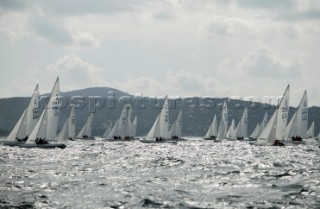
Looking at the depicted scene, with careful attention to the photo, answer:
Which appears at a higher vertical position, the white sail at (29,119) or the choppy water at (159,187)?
the white sail at (29,119)

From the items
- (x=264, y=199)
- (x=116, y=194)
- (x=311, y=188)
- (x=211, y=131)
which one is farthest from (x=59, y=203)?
(x=211, y=131)

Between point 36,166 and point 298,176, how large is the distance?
1712 cm

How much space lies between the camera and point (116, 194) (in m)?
21.9

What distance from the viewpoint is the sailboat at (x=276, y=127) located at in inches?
2552

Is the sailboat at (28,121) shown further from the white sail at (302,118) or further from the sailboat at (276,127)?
the white sail at (302,118)

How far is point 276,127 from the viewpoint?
65.9 m

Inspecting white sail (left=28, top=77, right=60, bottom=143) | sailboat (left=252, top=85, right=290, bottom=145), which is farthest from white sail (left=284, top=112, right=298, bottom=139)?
white sail (left=28, top=77, right=60, bottom=143)

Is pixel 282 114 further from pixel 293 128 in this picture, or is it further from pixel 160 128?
pixel 160 128

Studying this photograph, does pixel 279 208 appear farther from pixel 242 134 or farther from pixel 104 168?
pixel 242 134

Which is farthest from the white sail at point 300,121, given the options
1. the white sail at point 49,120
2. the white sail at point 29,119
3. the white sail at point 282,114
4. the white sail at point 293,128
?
the white sail at point 29,119

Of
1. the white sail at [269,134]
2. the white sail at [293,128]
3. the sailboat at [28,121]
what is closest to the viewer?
the sailboat at [28,121]

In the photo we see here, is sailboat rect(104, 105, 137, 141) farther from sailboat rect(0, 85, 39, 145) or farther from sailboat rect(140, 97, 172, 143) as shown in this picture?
sailboat rect(0, 85, 39, 145)

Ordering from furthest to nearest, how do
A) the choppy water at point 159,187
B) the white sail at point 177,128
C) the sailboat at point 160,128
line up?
the white sail at point 177,128
the sailboat at point 160,128
the choppy water at point 159,187

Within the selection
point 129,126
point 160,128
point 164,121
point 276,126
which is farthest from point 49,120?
point 129,126
